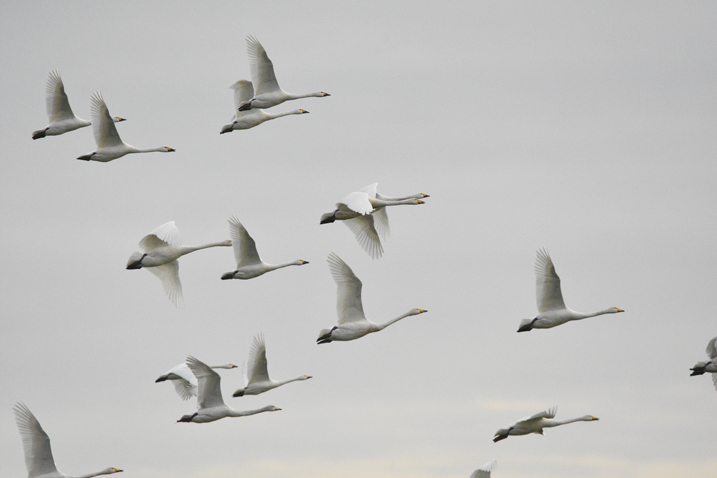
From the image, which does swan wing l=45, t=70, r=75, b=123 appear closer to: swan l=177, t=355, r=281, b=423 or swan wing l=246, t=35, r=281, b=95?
swan wing l=246, t=35, r=281, b=95

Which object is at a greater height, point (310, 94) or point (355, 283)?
point (310, 94)

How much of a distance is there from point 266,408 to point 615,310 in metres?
15.9

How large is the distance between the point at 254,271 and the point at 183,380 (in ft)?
27.9

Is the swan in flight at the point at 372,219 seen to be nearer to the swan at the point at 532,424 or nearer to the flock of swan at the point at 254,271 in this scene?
the flock of swan at the point at 254,271

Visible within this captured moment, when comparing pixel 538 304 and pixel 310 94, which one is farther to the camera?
pixel 310 94

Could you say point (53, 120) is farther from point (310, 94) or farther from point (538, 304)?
point (538, 304)

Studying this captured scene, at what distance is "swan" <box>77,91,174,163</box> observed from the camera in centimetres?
5994

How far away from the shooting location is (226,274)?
2352 inches

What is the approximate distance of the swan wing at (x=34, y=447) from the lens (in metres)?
54.3

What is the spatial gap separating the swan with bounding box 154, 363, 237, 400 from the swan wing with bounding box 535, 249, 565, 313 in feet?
54.8

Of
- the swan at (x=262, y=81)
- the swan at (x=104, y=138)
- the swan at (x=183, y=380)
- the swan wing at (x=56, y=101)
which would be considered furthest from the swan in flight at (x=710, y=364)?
the swan wing at (x=56, y=101)

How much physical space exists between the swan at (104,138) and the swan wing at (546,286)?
62.7ft

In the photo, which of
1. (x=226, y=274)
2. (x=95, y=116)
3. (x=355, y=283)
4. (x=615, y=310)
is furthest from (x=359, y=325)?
(x=95, y=116)

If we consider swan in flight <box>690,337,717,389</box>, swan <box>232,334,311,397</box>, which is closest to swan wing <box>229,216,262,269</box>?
swan <box>232,334,311,397</box>
